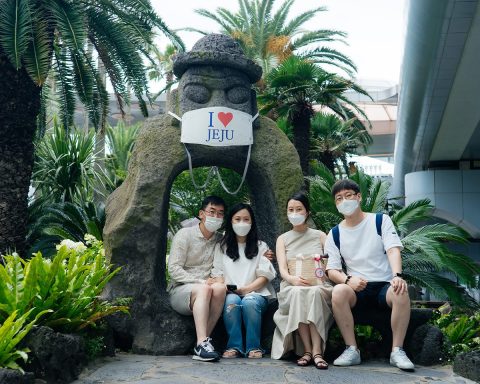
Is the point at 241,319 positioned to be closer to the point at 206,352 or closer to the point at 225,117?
the point at 206,352

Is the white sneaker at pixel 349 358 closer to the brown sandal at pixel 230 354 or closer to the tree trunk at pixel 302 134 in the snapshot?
the brown sandal at pixel 230 354

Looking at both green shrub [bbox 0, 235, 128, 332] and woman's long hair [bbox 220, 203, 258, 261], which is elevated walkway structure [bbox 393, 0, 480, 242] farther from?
green shrub [bbox 0, 235, 128, 332]

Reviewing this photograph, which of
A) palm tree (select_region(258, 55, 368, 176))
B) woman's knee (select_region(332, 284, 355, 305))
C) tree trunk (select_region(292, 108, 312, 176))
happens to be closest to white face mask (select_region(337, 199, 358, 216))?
woman's knee (select_region(332, 284, 355, 305))

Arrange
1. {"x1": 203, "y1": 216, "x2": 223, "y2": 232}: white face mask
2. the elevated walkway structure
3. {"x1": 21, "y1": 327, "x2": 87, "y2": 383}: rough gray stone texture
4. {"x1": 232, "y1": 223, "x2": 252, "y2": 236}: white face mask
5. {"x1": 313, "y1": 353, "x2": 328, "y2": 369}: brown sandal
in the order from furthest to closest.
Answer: the elevated walkway structure, {"x1": 203, "y1": 216, "x2": 223, "y2": 232}: white face mask, {"x1": 232, "y1": 223, "x2": 252, "y2": 236}: white face mask, {"x1": 313, "y1": 353, "x2": 328, "y2": 369}: brown sandal, {"x1": 21, "y1": 327, "x2": 87, "y2": 383}: rough gray stone texture

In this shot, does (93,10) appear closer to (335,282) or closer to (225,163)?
(225,163)

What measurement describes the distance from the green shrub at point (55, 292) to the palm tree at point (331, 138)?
1150cm

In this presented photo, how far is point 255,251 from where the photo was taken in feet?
17.0

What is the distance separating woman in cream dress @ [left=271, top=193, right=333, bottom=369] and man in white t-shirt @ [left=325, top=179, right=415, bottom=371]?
0.45 feet

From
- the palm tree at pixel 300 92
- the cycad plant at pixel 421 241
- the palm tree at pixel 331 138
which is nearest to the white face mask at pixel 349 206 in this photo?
the cycad plant at pixel 421 241

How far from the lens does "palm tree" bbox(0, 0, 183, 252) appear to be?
761cm

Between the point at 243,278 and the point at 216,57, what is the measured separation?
88.1 inches

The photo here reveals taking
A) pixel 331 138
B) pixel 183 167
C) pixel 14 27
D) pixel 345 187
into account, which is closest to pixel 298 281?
pixel 345 187

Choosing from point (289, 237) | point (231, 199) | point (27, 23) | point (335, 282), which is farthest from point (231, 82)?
point (231, 199)

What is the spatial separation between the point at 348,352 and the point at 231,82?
289 cm
